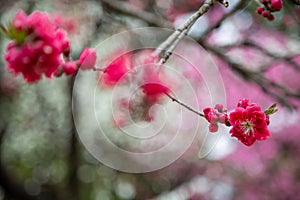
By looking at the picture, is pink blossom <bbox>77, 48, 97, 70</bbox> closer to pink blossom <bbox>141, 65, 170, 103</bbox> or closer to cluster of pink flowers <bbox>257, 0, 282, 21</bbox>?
pink blossom <bbox>141, 65, 170, 103</bbox>

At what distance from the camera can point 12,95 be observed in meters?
3.31

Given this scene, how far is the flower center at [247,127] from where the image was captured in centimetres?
106

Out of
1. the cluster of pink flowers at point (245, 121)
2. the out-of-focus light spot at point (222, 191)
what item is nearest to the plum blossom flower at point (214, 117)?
the cluster of pink flowers at point (245, 121)

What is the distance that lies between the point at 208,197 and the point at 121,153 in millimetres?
1133

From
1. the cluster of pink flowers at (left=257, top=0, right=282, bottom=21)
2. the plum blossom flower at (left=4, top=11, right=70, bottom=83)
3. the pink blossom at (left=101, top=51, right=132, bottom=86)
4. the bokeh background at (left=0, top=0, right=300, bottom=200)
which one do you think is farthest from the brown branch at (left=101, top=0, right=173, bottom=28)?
the plum blossom flower at (left=4, top=11, right=70, bottom=83)

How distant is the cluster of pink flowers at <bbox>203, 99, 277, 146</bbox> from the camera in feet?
3.48

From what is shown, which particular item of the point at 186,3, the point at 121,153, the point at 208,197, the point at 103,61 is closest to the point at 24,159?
the point at 121,153

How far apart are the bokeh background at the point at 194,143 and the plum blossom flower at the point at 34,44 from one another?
3.13 ft

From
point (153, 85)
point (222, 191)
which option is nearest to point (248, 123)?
point (153, 85)

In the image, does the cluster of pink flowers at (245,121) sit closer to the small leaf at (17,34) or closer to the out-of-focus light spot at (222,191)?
the small leaf at (17,34)

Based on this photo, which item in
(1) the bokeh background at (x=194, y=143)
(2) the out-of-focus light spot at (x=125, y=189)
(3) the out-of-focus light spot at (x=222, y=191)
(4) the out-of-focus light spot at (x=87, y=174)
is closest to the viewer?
(1) the bokeh background at (x=194, y=143)

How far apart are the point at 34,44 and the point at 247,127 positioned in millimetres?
539

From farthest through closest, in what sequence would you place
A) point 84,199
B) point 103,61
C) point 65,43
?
point 84,199, point 103,61, point 65,43

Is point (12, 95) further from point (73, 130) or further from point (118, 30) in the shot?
point (118, 30)
